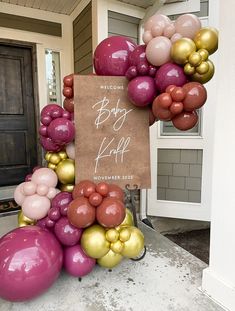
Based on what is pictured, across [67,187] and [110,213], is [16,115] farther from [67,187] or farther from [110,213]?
[110,213]

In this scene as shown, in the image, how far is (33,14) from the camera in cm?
267

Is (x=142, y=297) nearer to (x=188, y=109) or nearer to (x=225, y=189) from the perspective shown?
(x=225, y=189)

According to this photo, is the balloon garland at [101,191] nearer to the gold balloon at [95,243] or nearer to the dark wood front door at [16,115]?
the gold balloon at [95,243]

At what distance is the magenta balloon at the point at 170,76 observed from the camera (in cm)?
117

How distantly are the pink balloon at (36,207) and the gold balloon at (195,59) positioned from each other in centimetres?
102

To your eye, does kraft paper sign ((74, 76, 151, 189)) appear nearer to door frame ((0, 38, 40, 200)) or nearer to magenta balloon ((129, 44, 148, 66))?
magenta balloon ((129, 44, 148, 66))

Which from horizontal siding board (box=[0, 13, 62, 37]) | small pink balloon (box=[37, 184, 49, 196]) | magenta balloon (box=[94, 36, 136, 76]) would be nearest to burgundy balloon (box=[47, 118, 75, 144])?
small pink balloon (box=[37, 184, 49, 196])

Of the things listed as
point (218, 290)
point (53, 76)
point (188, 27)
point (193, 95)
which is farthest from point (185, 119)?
point (53, 76)

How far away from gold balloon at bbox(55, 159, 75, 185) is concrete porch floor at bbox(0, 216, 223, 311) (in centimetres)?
52

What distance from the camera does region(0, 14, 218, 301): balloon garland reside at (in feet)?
3.52

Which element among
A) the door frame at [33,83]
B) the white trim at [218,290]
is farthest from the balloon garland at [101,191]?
the door frame at [33,83]

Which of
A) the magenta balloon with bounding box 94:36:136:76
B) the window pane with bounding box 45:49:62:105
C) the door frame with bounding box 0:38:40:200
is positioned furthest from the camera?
the window pane with bounding box 45:49:62:105

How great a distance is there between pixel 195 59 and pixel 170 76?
131 mm

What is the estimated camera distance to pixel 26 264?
1.03 m
